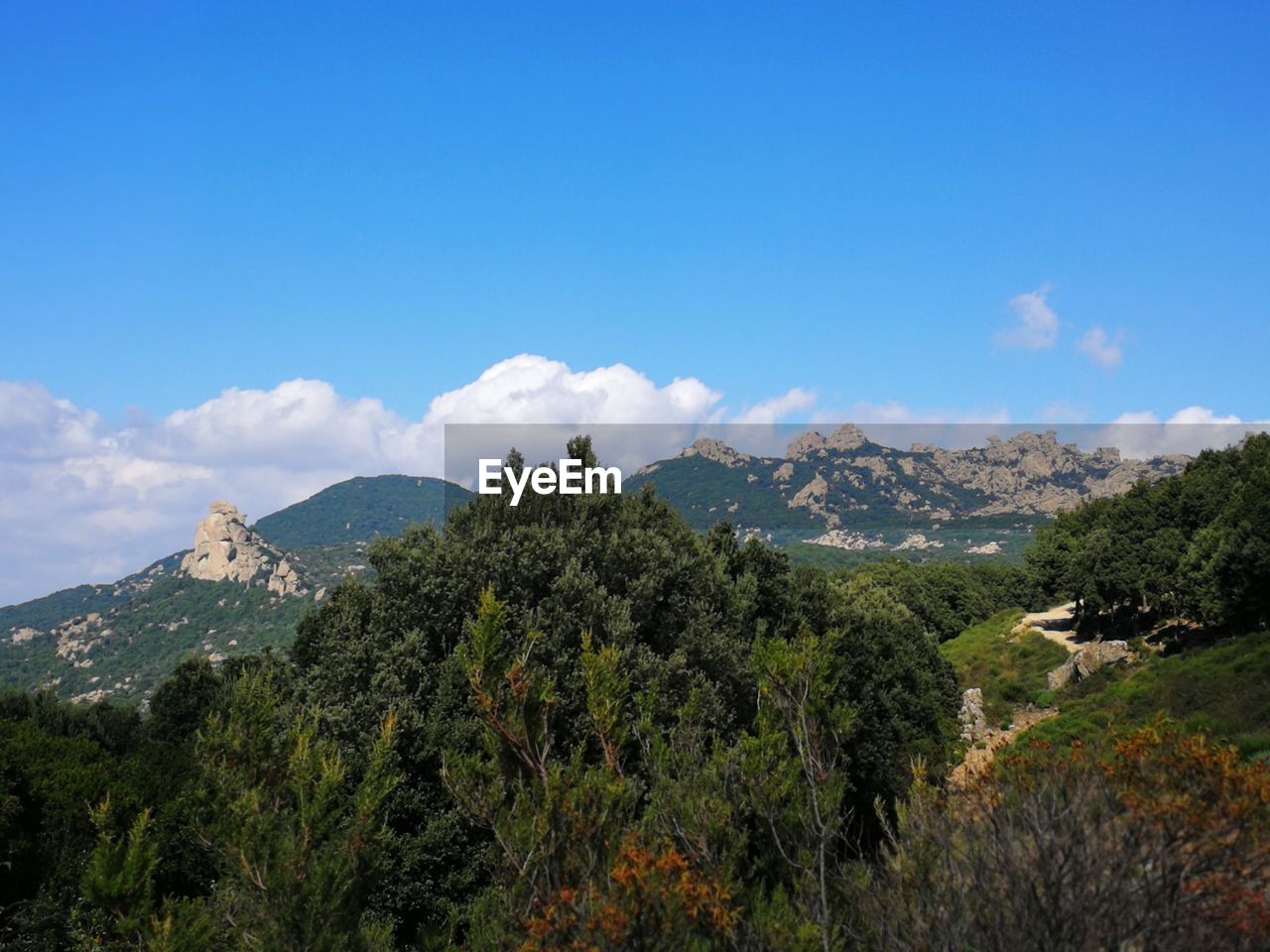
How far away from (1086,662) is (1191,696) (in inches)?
716

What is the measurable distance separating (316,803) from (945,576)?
10906cm

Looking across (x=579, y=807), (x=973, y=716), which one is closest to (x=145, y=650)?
(x=973, y=716)

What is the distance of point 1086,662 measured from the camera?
5669cm

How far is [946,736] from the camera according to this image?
41.2 meters

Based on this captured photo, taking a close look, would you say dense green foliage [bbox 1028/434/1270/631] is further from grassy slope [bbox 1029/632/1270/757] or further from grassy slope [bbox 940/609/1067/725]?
grassy slope [bbox 940/609/1067/725]

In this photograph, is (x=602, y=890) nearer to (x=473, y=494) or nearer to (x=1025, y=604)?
(x=473, y=494)

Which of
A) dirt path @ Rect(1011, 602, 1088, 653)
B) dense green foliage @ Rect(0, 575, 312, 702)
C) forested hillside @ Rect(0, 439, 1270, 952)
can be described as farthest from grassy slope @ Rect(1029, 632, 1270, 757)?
dense green foliage @ Rect(0, 575, 312, 702)

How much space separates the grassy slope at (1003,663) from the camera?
189ft

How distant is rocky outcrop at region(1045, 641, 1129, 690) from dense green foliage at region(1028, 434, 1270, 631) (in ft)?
17.8

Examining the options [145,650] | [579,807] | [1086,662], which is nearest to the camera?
[579,807]

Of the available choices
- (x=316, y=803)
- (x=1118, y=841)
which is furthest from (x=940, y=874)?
(x=316, y=803)

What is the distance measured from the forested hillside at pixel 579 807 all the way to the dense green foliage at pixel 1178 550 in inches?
1333

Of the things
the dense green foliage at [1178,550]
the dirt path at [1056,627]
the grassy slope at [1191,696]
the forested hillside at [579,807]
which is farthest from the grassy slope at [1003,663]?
the forested hillside at [579,807]

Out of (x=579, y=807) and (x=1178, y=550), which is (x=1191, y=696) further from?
(x=579, y=807)
